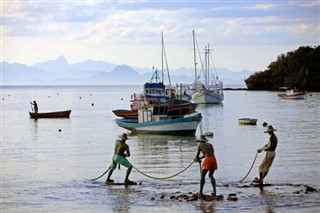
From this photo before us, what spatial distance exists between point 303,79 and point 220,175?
150809 mm

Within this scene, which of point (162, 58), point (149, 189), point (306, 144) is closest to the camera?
point (149, 189)

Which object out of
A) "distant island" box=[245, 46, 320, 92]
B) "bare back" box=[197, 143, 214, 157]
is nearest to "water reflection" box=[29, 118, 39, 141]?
"bare back" box=[197, 143, 214, 157]

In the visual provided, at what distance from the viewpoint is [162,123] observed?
152 ft

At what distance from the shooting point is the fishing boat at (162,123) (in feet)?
152

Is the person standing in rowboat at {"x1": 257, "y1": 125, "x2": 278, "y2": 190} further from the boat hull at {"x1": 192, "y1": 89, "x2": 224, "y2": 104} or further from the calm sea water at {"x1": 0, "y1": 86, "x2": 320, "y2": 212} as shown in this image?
the boat hull at {"x1": 192, "y1": 89, "x2": 224, "y2": 104}

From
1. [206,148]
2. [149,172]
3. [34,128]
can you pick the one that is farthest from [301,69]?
[206,148]

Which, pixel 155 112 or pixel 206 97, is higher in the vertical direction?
pixel 155 112

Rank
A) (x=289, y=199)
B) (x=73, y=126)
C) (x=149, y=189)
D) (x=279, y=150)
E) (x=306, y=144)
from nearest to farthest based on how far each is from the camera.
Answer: (x=289, y=199), (x=149, y=189), (x=279, y=150), (x=306, y=144), (x=73, y=126)

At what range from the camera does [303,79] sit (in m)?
174

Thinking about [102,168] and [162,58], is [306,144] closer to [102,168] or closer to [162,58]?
[102,168]

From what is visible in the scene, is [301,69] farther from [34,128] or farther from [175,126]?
[175,126]

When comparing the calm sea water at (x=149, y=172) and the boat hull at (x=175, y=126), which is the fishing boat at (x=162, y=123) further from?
the calm sea water at (x=149, y=172)

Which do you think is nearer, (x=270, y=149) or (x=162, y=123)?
(x=270, y=149)


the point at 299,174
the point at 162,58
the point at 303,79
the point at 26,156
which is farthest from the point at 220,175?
the point at 303,79
